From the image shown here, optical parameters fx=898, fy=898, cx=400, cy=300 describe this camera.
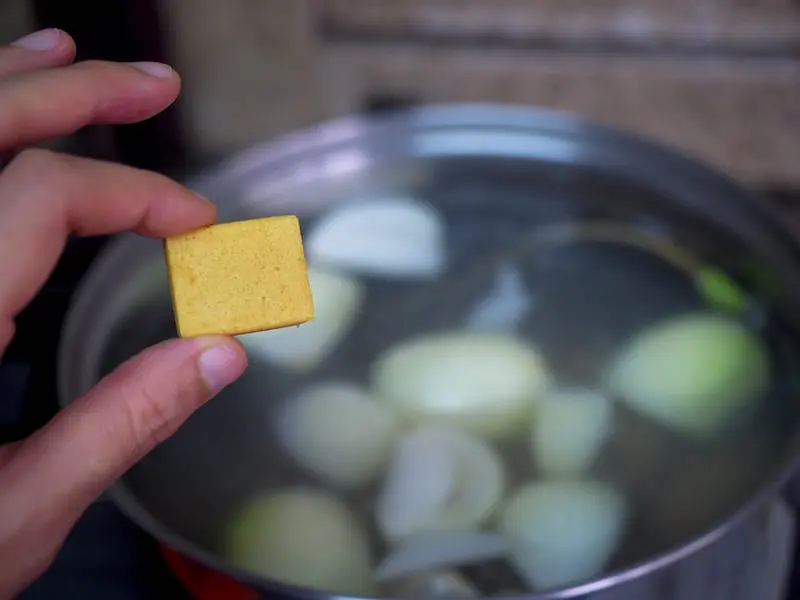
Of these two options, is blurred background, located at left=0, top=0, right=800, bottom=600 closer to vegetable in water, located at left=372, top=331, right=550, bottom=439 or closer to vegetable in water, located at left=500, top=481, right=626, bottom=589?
vegetable in water, located at left=372, top=331, right=550, bottom=439

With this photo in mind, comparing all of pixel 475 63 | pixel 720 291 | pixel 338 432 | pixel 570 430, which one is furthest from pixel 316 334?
pixel 475 63

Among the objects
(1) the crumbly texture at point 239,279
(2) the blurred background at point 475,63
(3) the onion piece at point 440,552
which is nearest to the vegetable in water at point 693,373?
(3) the onion piece at point 440,552

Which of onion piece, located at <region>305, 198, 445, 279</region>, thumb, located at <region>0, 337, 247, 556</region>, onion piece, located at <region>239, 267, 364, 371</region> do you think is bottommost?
onion piece, located at <region>239, 267, 364, 371</region>

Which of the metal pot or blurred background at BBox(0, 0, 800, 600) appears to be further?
blurred background at BBox(0, 0, 800, 600)

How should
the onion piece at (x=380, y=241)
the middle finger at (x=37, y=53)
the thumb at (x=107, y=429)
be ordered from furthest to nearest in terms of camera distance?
the onion piece at (x=380, y=241)
the middle finger at (x=37, y=53)
the thumb at (x=107, y=429)

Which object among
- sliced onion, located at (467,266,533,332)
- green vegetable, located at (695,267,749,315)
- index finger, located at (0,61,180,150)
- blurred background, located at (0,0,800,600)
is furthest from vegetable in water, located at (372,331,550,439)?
blurred background, located at (0,0,800,600)

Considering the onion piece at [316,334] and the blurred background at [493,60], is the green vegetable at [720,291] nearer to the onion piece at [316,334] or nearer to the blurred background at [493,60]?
the onion piece at [316,334]
